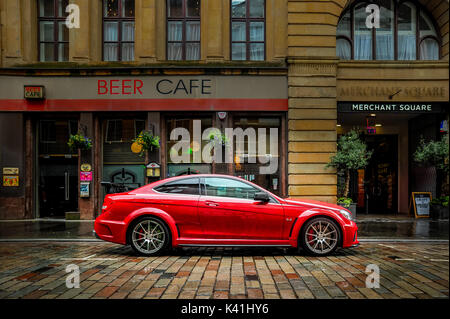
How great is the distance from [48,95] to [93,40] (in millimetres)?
2829

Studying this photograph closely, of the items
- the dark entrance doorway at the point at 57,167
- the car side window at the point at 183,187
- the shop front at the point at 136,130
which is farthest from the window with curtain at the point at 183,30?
the car side window at the point at 183,187

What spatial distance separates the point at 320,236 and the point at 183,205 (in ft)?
8.37

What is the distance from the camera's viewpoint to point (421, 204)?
14.4m

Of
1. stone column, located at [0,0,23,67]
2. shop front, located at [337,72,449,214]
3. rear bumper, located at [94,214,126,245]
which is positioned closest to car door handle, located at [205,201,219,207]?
rear bumper, located at [94,214,126,245]

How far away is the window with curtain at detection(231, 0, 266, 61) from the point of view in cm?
1496

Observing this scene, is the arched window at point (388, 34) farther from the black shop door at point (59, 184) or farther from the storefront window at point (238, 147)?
the black shop door at point (59, 184)

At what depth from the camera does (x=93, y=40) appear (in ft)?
47.8

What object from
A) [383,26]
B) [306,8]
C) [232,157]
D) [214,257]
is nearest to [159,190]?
[214,257]

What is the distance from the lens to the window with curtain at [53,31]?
14750 mm

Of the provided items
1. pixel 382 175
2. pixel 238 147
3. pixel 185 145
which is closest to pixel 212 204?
pixel 238 147

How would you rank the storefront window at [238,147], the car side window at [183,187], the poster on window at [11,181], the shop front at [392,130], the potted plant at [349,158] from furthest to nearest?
the storefront window at [238,147] < the shop front at [392,130] < the poster on window at [11,181] < the potted plant at [349,158] < the car side window at [183,187]

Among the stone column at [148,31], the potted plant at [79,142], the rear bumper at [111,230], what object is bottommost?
the rear bumper at [111,230]

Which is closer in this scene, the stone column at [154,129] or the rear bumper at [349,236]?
the rear bumper at [349,236]

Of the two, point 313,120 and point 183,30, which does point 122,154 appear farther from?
point 313,120
